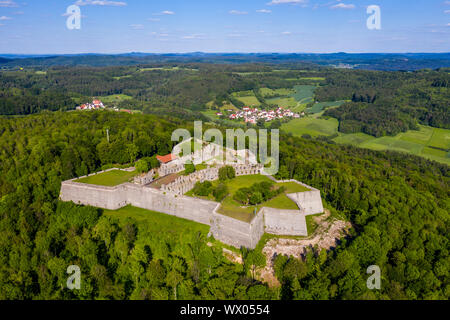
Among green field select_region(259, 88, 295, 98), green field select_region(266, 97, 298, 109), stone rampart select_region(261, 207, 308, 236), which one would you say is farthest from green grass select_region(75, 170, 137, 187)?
green field select_region(259, 88, 295, 98)

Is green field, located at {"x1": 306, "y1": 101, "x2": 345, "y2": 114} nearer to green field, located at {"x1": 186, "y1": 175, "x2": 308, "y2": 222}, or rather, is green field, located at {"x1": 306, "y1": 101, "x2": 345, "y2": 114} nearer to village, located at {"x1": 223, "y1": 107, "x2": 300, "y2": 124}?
village, located at {"x1": 223, "y1": 107, "x2": 300, "y2": 124}

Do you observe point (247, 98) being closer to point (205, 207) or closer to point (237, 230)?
point (205, 207)

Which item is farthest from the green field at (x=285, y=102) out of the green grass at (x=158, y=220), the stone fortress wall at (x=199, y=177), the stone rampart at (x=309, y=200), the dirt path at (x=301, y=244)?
the green grass at (x=158, y=220)

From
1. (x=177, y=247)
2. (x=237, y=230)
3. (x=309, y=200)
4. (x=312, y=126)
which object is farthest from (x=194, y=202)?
(x=312, y=126)

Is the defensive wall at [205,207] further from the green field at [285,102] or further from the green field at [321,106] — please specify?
the green field at [285,102]

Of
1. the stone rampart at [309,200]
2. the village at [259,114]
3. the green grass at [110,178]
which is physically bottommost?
the stone rampart at [309,200]
